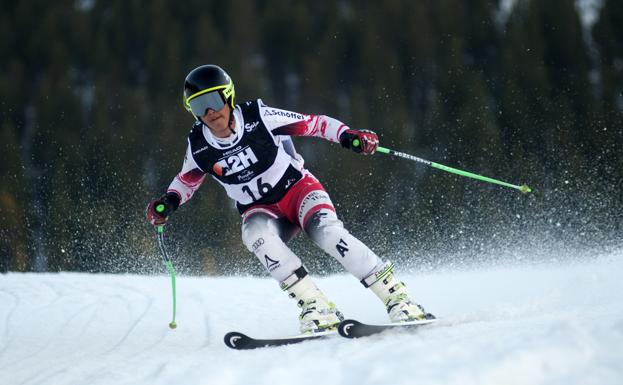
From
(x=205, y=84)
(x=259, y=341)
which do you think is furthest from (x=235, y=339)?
(x=205, y=84)

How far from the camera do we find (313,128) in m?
4.09

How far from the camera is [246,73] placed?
2570cm

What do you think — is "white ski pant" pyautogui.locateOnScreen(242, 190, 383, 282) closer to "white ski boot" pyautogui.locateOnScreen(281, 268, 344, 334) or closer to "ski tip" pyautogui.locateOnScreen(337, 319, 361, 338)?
"white ski boot" pyautogui.locateOnScreen(281, 268, 344, 334)

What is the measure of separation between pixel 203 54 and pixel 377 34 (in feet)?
24.8

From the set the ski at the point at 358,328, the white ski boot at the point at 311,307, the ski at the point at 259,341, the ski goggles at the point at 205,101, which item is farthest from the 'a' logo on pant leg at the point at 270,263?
the ski goggles at the point at 205,101

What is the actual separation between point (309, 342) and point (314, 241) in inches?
25.8

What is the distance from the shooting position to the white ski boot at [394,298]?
135 inches

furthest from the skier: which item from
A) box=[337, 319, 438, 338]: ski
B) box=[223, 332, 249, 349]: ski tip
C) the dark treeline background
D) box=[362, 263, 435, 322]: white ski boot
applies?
the dark treeline background

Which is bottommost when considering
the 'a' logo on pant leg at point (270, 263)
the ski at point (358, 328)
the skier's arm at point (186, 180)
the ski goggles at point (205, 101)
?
the ski at point (358, 328)

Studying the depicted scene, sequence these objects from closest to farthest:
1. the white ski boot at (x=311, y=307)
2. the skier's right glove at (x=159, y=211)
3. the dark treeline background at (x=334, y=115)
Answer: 1. the white ski boot at (x=311, y=307)
2. the skier's right glove at (x=159, y=211)
3. the dark treeline background at (x=334, y=115)

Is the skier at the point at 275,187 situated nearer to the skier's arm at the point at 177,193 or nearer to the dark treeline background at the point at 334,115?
the skier's arm at the point at 177,193

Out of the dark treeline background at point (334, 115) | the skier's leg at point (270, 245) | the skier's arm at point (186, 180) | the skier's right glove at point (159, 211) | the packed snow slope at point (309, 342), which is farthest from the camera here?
the dark treeline background at point (334, 115)

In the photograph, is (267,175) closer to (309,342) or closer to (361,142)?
(361,142)

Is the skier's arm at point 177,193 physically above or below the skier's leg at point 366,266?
above
